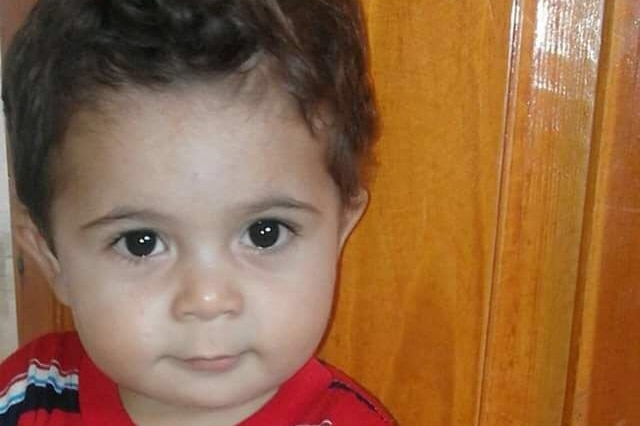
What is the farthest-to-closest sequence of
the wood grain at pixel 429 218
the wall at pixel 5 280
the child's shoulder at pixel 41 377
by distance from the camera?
the wall at pixel 5 280
the child's shoulder at pixel 41 377
the wood grain at pixel 429 218

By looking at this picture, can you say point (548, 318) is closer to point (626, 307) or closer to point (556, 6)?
point (626, 307)

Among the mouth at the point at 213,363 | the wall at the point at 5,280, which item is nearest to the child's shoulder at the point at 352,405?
the mouth at the point at 213,363

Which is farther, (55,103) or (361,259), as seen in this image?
(361,259)

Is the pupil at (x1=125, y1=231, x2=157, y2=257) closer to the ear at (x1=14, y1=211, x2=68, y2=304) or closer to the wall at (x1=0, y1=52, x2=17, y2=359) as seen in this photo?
the ear at (x1=14, y1=211, x2=68, y2=304)

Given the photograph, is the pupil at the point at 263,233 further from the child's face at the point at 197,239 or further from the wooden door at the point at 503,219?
the wooden door at the point at 503,219

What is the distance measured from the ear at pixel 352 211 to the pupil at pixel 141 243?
164mm

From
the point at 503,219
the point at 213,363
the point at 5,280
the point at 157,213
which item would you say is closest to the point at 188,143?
the point at 157,213

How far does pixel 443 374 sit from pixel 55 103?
397 mm

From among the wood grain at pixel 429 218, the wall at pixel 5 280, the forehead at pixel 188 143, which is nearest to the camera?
the forehead at pixel 188 143

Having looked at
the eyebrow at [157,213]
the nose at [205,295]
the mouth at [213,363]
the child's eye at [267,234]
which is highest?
the eyebrow at [157,213]

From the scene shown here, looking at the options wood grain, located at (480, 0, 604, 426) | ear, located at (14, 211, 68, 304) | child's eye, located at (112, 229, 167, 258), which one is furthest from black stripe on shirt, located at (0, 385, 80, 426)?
wood grain, located at (480, 0, 604, 426)

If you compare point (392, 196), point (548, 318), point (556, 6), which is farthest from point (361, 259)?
point (556, 6)

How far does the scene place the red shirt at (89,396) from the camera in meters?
0.93

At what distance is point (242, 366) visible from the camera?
85 cm
